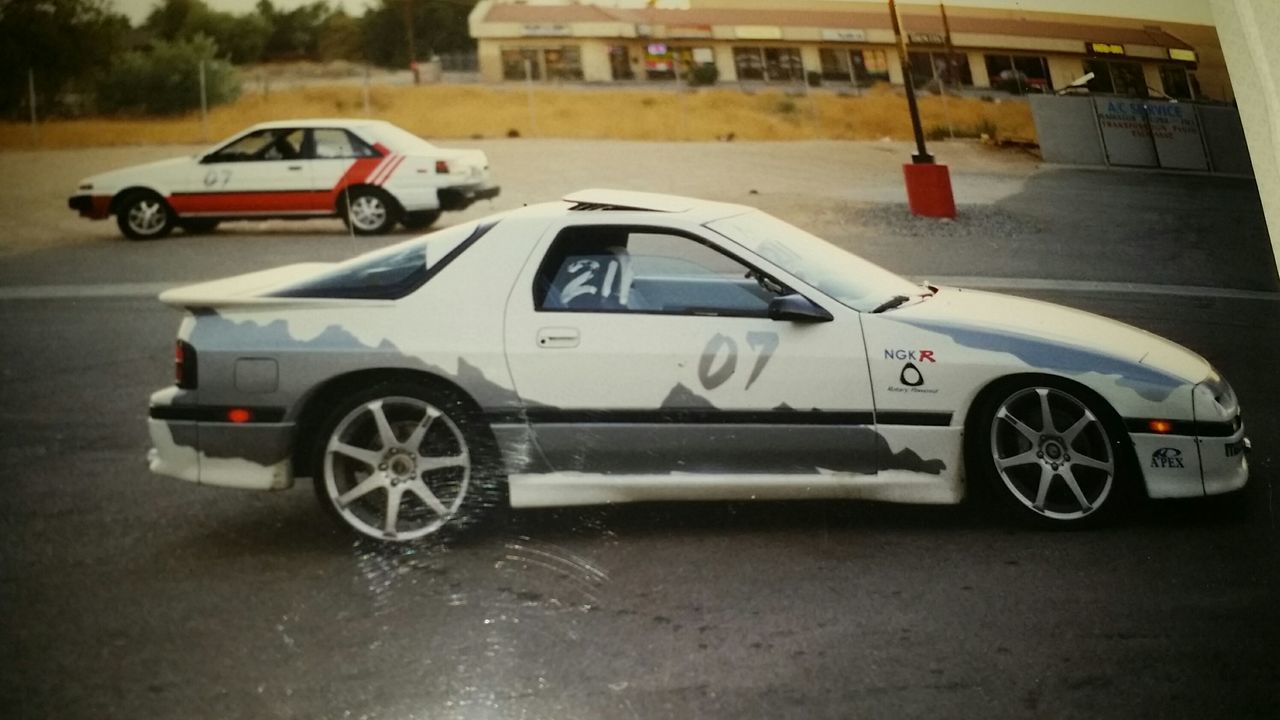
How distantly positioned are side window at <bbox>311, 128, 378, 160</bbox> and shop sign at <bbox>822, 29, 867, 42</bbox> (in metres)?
1.48

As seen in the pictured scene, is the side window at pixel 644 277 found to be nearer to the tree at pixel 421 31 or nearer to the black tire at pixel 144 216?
the tree at pixel 421 31

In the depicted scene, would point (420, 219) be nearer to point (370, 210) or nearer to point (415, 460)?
point (370, 210)

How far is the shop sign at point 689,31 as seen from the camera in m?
3.60

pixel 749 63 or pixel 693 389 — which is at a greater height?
pixel 749 63

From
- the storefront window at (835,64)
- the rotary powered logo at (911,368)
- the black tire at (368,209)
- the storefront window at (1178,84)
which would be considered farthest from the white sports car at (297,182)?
the storefront window at (1178,84)

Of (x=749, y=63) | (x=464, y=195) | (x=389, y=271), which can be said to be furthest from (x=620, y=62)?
(x=389, y=271)

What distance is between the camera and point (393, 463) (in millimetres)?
Answer: 3039

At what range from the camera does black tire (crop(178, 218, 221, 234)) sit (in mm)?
3338

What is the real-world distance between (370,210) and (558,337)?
78cm

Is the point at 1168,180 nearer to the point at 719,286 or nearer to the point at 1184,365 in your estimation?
the point at 1184,365

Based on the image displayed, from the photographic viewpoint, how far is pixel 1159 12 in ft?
12.5

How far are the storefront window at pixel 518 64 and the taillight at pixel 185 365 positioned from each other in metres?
1.23

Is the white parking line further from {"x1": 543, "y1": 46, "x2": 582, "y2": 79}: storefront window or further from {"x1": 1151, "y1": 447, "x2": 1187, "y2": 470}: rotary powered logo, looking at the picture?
{"x1": 543, "y1": 46, "x2": 582, "y2": 79}: storefront window

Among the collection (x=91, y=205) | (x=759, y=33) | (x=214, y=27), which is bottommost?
(x=91, y=205)
